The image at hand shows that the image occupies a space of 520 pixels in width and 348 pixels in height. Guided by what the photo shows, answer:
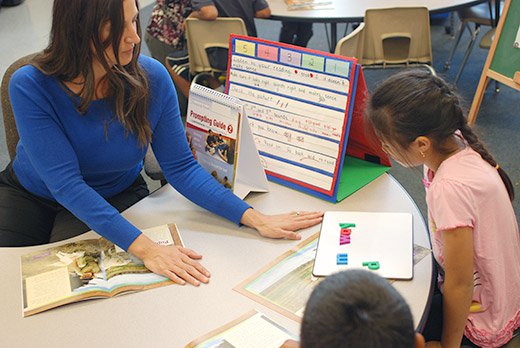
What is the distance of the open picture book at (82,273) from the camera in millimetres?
1364

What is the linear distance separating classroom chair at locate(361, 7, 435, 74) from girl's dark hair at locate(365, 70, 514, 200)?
5.93 feet

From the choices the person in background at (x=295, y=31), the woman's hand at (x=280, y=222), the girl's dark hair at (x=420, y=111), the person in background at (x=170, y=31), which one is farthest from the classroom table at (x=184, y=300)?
the person in background at (x=295, y=31)

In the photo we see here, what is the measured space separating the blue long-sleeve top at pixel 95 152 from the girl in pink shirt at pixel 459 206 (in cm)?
49

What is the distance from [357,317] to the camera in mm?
729

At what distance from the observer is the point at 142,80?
1.63 meters

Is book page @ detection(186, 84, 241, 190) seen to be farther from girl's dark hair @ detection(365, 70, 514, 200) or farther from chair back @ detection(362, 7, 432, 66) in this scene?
chair back @ detection(362, 7, 432, 66)

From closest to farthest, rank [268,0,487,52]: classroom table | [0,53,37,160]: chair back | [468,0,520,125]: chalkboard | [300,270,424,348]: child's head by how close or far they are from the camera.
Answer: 1. [300,270,424,348]: child's head
2. [0,53,37,160]: chair back
3. [468,0,520,125]: chalkboard
4. [268,0,487,52]: classroom table

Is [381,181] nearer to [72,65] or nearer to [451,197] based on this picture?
[451,197]

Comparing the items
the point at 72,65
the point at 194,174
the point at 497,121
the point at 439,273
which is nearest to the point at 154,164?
the point at 194,174

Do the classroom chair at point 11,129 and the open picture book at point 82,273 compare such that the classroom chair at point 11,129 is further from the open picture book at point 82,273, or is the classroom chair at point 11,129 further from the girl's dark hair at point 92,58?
the open picture book at point 82,273

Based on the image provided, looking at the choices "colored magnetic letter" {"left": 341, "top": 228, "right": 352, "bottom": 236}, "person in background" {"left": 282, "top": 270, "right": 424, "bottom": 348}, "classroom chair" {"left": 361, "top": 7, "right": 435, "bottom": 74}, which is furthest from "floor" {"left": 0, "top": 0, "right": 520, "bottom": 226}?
"person in background" {"left": 282, "top": 270, "right": 424, "bottom": 348}

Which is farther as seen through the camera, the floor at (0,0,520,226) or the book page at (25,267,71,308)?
the floor at (0,0,520,226)

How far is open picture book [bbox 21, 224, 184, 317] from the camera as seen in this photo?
4.48ft

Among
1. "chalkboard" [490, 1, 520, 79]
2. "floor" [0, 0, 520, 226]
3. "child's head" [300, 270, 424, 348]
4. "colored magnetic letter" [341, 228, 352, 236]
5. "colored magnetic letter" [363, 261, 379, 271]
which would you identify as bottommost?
"floor" [0, 0, 520, 226]
